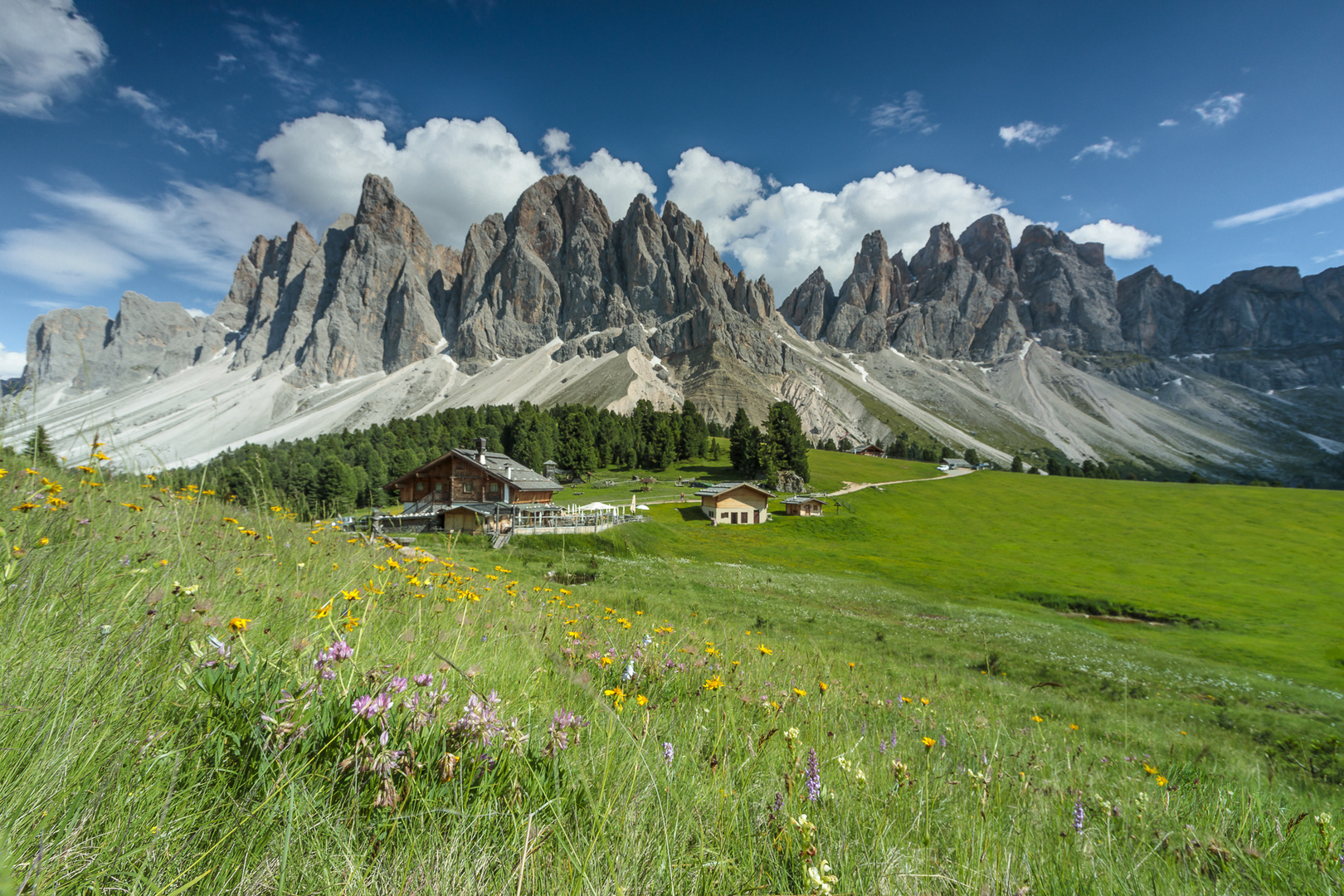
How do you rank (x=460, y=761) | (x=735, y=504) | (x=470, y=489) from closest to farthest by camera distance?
(x=460, y=761)
(x=470, y=489)
(x=735, y=504)

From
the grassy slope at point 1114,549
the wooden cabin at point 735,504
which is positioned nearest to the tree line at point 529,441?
the wooden cabin at point 735,504

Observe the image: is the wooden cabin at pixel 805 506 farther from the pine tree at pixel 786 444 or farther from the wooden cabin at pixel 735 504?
the pine tree at pixel 786 444

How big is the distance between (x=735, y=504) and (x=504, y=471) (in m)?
23.5

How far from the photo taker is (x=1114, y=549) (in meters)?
45.4

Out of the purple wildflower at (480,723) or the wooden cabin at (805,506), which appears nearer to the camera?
the purple wildflower at (480,723)

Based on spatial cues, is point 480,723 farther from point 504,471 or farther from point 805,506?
point 805,506

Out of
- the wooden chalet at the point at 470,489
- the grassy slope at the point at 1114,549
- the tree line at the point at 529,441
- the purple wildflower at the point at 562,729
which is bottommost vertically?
the grassy slope at the point at 1114,549

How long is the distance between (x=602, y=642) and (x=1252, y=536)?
71.8 meters

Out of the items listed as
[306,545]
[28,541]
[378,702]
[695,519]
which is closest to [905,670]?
[306,545]

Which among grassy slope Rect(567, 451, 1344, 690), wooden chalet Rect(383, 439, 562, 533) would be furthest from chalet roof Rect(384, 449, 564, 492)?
grassy slope Rect(567, 451, 1344, 690)

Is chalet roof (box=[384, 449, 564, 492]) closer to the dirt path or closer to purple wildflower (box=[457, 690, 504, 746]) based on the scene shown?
the dirt path

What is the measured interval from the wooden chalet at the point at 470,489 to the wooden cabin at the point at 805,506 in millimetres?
26178

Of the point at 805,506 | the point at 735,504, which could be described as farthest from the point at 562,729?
the point at 805,506

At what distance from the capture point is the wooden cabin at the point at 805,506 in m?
57.6
